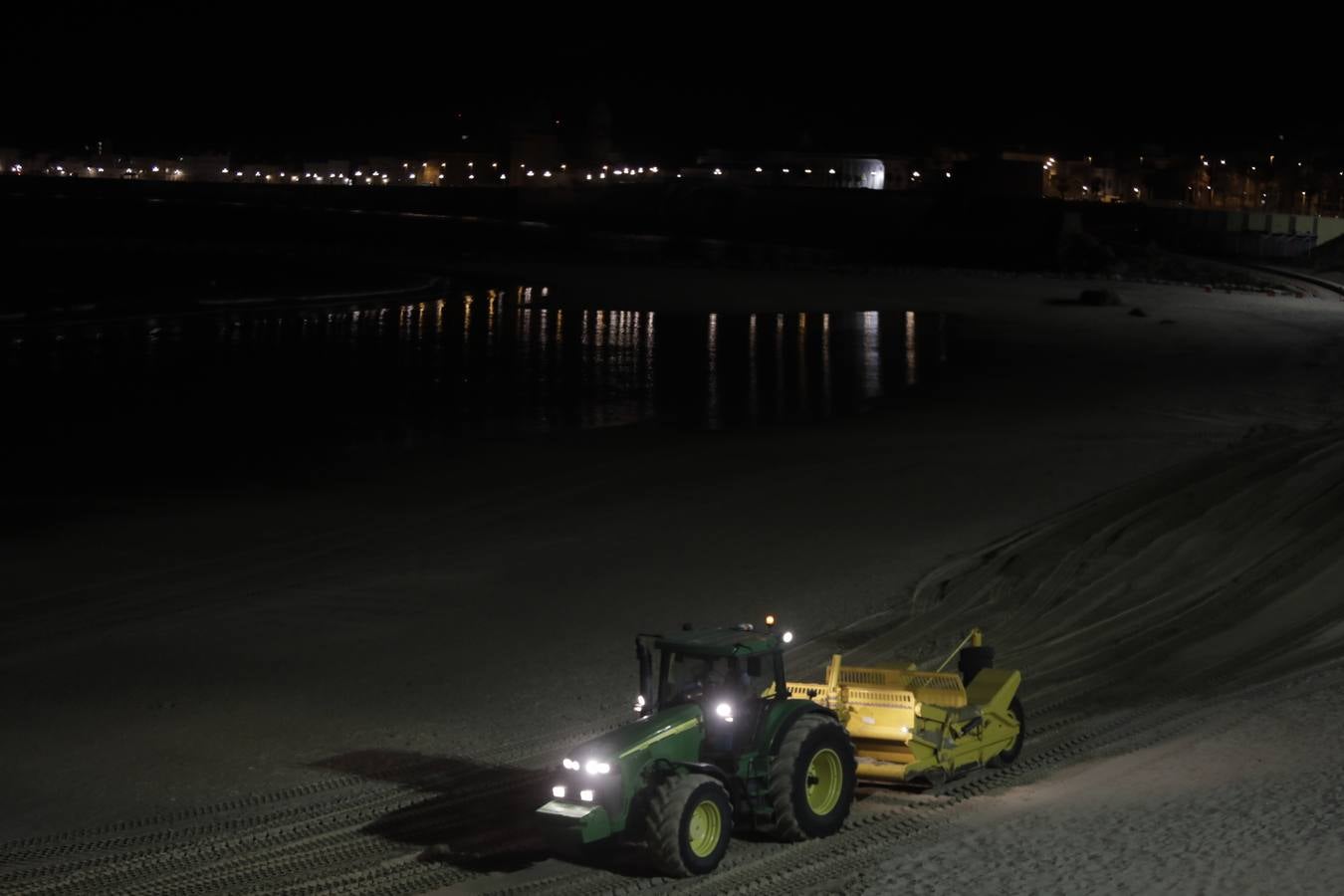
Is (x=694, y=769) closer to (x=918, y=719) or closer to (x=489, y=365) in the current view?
(x=918, y=719)

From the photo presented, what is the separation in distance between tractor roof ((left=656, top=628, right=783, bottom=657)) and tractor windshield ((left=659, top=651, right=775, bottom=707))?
0.03 metres

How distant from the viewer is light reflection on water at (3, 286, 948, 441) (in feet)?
84.5

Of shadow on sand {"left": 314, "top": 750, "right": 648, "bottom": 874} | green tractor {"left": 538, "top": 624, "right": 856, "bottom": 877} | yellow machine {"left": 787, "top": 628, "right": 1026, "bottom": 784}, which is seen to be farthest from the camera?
yellow machine {"left": 787, "top": 628, "right": 1026, "bottom": 784}

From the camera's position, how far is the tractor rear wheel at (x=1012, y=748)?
31.2ft

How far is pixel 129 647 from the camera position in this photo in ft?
40.9

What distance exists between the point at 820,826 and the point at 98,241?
86605 millimetres

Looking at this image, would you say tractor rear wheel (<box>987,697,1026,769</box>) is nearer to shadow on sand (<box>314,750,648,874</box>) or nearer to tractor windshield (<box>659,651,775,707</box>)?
tractor windshield (<box>659,651,775,707</box>)

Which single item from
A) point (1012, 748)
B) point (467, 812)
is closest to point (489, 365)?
point (1012, 748)

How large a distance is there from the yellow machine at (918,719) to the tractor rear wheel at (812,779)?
19.1 inches

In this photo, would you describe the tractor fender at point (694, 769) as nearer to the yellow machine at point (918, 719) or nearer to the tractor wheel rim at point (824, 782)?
the tractor wheel rim at point (824, 782)

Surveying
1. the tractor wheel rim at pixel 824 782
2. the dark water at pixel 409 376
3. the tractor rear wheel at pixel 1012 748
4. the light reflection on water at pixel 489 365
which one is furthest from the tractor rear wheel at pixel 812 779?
the light reflection on water at pixel 489 365

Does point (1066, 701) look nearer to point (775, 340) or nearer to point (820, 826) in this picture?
point (820, 826)

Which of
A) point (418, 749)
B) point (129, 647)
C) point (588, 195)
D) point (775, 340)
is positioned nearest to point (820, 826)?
point (418, 749)

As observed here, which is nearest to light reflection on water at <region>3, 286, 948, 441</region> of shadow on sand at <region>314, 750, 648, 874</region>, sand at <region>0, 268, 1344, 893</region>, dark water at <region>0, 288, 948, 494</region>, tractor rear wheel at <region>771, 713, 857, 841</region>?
dark water at <region>0, 288, 948, 494</region>
